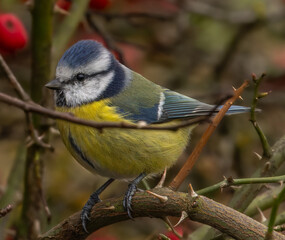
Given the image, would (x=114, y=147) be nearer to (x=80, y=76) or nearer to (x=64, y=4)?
(x=80, y=76)

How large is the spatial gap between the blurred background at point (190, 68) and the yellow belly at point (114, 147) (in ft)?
2.08

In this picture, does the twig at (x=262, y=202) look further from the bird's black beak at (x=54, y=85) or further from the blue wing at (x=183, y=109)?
the bird's black beak at (x=54, y=85)

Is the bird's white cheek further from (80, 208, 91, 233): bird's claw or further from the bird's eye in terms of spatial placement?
(80, 208, 91, 233): bird's claw

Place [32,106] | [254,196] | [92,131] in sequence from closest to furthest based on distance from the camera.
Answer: [32,106] → [254,196] → [92,131]

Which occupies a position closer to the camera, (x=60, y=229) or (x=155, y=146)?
(x=60, y=229)

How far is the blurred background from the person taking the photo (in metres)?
3.20

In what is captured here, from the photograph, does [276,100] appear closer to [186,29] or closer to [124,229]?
[186,29]

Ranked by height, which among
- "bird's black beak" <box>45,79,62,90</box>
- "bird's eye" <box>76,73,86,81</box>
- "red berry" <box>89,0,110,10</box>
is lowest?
"bird's black beak" <box>45,79,62,90</box>

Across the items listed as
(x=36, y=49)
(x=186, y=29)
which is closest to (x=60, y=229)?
(x=36, y=49)

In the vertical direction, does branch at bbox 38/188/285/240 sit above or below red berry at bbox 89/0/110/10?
below

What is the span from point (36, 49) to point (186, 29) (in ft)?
5.20

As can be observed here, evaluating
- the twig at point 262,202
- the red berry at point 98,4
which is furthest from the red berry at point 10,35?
the twig at point 262,202

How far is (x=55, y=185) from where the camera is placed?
3271 millimetres

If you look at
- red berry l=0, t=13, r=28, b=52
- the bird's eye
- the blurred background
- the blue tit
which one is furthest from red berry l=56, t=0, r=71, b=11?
the bird's eye
